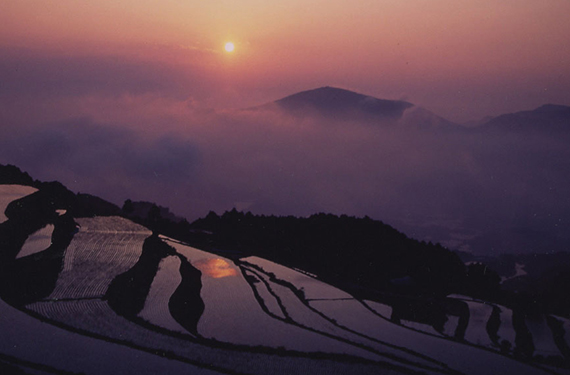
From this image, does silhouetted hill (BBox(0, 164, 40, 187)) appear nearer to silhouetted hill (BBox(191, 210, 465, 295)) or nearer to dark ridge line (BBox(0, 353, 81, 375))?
silhouetted hill (BBox(191, 210, 465, 295))

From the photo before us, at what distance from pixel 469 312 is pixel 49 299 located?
17.6 m

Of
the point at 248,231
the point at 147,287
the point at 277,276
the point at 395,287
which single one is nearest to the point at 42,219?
the point at 147,287

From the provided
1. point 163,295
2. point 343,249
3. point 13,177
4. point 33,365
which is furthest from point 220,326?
point 13,177

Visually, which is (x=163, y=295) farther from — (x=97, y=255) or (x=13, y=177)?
(x=13, y=177)

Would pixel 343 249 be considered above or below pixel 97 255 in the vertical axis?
above

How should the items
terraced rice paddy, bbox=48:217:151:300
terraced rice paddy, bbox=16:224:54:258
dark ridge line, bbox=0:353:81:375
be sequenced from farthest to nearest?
terraced rice paddy, bbox=16:224:54:258 → terraced rice paddy, bbox=48:217:151:300 → dark ridge line, bbox=0:353:81:375

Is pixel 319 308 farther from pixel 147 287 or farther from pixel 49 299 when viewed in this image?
pixel 49 299

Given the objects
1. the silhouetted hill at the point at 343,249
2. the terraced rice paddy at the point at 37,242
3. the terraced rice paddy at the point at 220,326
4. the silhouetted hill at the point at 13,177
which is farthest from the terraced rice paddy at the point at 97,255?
the silhouetted hill at the point at 13,177

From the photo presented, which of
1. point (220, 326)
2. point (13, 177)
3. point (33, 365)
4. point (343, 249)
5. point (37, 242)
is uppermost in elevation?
point (13, 177)

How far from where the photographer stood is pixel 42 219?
25.3 metres

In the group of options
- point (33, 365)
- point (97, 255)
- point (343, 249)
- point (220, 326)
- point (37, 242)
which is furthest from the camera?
point (343, 249)

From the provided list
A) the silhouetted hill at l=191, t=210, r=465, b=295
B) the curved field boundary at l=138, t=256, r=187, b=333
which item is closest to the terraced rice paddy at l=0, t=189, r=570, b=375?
the curved field boundary at l=138, t=256, r=187, b=333

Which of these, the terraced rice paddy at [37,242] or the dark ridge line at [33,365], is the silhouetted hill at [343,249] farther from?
the dark ridge line at [33,365]

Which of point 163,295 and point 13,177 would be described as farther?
point 13,177
